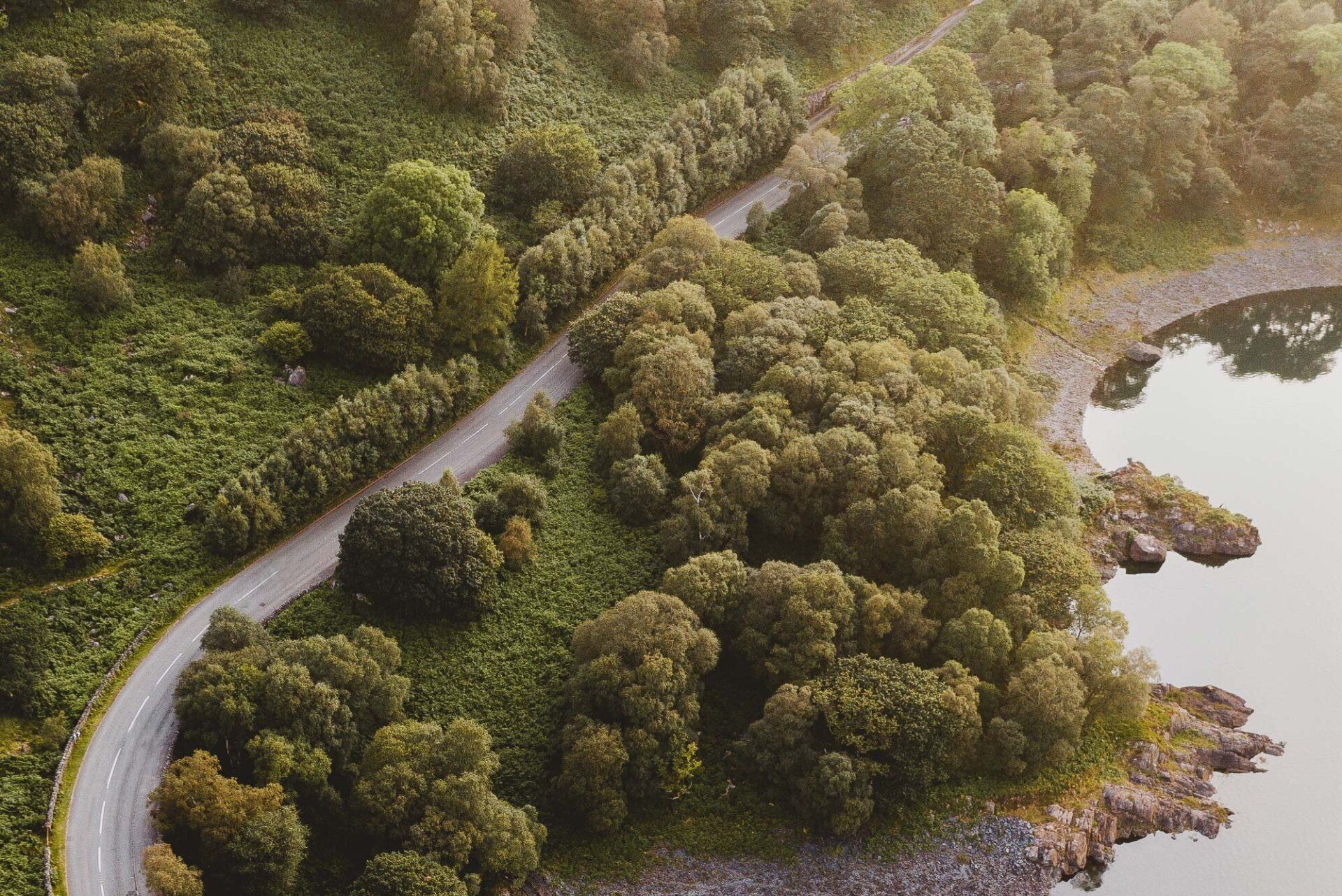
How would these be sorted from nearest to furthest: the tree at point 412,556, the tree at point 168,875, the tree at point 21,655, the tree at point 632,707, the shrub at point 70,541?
1. the tree at point 168,875
2. the tree at point 21,655
3. the tree at point 632,707
4. the shrub at point 70,541
5. the tree at point 412,556

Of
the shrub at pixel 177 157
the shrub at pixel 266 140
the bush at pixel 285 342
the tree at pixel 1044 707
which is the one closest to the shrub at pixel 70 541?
the bush at pixel 285 342

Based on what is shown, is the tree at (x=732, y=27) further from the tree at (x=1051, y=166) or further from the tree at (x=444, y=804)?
the tree at (x=444, y=804)

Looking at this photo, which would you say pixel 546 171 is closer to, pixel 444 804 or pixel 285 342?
pixel 285 342

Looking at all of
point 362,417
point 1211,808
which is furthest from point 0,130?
point 1211,808

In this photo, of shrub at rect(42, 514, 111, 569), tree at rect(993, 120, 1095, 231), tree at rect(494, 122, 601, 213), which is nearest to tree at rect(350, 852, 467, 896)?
shrub at rect(42, 514, 111, 569)

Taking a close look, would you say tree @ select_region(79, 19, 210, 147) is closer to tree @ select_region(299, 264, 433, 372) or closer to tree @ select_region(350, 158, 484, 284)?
tree @ select_region(350, 158, 484, 284)
